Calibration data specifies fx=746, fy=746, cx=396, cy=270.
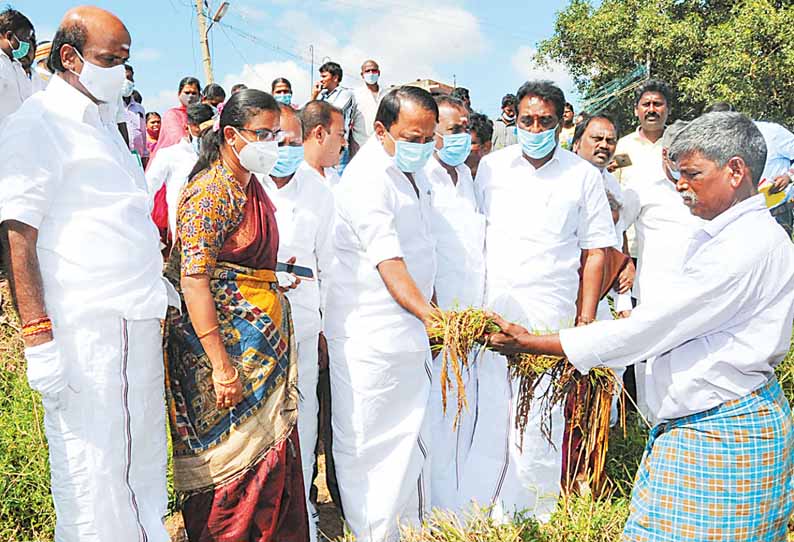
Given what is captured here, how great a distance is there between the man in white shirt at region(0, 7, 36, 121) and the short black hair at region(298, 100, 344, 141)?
76.0 inches

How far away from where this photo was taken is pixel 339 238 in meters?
3.66

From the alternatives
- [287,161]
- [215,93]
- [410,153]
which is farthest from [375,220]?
[215,93]

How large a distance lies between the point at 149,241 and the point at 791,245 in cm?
231

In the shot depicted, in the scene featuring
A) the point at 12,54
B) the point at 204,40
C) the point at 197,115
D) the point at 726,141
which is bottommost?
the point at 726,141

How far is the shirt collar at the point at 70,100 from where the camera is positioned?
2805 millimetres

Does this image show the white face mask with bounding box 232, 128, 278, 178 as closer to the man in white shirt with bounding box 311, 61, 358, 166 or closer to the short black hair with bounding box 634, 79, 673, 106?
the short black hair with bounding box 634, 79, 673, 106

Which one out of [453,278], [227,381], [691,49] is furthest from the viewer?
[691,49]

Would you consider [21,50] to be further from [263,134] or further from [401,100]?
[401,100]

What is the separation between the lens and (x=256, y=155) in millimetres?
3115

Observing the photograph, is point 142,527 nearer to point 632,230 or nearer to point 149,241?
point 149,241

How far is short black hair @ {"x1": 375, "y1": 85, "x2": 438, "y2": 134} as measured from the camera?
139 inches

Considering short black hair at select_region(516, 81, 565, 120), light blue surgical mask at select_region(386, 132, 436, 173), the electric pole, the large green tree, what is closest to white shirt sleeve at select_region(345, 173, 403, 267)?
light blue surgical mask at select_region(386, 132, 436, 173)

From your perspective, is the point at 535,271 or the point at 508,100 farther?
the point at 508,100

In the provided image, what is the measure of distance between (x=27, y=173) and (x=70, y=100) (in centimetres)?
36
